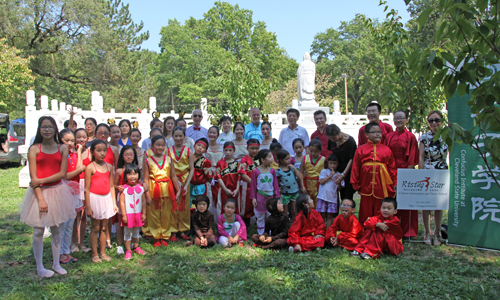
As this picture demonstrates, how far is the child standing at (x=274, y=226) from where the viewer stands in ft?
15.8

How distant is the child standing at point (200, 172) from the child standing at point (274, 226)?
3.51 ft

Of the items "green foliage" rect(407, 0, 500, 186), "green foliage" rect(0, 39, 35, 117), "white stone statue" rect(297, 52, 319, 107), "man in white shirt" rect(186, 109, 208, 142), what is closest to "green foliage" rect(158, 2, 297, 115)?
"green foliage" rect(0, 39, 35, 117)

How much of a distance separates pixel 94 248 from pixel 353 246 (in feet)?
10.2

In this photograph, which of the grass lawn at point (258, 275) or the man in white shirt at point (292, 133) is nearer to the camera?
the grass lawn at point (258, 275)

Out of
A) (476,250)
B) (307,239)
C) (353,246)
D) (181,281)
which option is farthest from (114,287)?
(476,250)

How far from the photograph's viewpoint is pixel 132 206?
178 inches

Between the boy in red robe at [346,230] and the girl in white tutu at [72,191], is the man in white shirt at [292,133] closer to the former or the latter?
the boy in red robe at [346,230]

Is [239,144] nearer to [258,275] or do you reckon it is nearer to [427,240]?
[258,275]

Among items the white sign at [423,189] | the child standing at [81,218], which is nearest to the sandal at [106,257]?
the child standing at [81,218]

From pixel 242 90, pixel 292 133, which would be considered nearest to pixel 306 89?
pixel 242 90

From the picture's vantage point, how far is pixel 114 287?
3699 millimetres

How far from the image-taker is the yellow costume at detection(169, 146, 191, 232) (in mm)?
5258

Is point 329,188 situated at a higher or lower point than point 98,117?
lower

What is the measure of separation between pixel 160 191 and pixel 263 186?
54.9 inches
